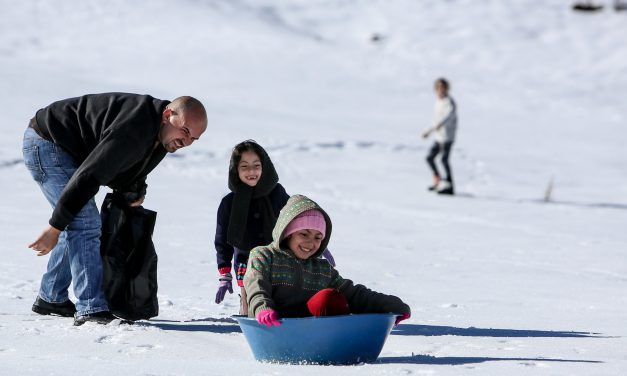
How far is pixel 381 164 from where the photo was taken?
15.2 metres

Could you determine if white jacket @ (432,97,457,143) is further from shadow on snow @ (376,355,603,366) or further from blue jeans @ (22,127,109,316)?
shadow on snow @ (376,355,603,366)

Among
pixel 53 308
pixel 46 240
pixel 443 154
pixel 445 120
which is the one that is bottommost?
pixel 53 308

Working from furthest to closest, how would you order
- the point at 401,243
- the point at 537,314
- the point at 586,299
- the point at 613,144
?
the point at 613,144, the point at 401,243, the point at 586,299, the point at 537,314

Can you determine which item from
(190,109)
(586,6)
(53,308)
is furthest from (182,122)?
(586,6)

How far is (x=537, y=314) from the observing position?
19.1 ft

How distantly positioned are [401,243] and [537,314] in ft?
11.6

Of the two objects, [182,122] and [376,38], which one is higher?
[376,38]

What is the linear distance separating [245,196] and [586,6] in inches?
1167

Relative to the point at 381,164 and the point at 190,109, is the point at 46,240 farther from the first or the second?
the point at 381,164

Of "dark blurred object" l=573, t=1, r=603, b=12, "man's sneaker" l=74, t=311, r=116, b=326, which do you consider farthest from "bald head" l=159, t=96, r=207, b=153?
"dark blurred object" l=573, t=1, r=603, b=12

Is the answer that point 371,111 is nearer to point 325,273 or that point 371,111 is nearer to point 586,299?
point 586,299

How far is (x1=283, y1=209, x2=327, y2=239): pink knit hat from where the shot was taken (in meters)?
4.24

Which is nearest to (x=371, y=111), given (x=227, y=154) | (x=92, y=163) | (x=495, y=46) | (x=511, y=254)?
(x=227, y=154)

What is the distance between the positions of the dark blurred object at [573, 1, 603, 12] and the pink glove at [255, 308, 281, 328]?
30790mm
